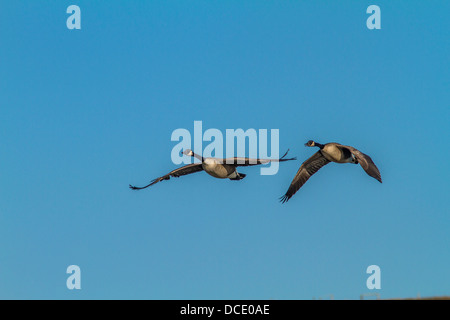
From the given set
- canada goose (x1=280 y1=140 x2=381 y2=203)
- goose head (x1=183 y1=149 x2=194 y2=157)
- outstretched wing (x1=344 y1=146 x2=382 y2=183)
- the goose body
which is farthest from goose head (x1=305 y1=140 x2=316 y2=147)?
goose head (x1=183 y1=149 x2=194 y2=157)

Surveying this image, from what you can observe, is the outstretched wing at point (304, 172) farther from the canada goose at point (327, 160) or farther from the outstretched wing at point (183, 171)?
the outstretched wing at point (183, 171)

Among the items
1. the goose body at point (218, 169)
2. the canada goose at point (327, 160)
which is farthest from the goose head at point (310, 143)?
the goose body at point (218, 169)

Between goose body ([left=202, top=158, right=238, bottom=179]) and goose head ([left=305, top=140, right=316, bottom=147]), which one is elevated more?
goose head ([left=305, top=140, right=316, bottom=147])

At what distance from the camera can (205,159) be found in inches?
890

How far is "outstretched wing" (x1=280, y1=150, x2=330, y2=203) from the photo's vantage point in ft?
83.6

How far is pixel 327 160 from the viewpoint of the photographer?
25.3 meters

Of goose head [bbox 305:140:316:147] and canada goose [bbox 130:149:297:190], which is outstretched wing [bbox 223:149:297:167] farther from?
goose head [bbox 305:140:316:147]

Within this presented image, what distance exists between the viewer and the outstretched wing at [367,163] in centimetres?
2089

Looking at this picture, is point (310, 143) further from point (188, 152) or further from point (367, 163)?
point (188, 152)

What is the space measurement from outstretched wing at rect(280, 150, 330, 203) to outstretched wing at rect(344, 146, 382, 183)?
3093 millimetres

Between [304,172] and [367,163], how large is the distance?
464 cm
